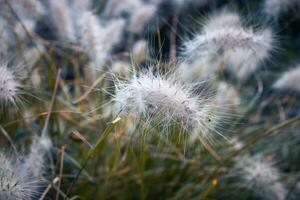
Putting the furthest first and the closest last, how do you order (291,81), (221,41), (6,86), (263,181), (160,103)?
(291,81), (263,181), (221,41), (6,86), (160,103)

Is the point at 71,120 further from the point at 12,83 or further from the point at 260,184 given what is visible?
the point at 260,184

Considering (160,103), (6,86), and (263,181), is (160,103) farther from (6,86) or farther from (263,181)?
(263,181)

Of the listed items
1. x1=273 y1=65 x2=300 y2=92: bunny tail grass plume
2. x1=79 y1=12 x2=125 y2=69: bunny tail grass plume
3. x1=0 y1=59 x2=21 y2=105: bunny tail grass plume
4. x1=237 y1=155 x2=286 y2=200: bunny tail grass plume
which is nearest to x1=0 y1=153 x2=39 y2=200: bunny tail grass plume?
x1=0 y1=59 x2=21 y2=105: bunny tail grass plume

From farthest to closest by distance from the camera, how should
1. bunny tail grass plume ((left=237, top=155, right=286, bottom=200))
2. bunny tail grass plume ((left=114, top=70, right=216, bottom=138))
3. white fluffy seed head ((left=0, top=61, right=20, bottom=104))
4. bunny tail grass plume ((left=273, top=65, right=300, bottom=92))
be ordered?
1. bunny tail grass plume ((left=273, top=65, right=300, bottom=92))
2. bunny tail grass plume ((left=237, top=155, right=286, bottom=200))
3. white fluffy seed head ((left=0, top=61, right=20, bottom=104))
4. bunny tail grass plume ((left=114, top=70, right=216, bottom=138))

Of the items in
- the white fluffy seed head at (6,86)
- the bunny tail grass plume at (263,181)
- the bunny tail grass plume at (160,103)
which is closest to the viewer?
the bunny tail grass plume at (160,103)

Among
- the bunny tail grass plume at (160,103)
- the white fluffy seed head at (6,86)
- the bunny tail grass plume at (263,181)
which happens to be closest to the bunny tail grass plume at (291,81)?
the bunny tail grass plume at (263,181)

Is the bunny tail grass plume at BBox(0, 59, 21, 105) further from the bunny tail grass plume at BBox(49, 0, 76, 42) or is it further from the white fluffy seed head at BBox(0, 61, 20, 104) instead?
the bunny tail grass plume at BBox(49, 0, 76, 42)

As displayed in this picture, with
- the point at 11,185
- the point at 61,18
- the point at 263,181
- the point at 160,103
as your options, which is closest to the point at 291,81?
the point at 263,181

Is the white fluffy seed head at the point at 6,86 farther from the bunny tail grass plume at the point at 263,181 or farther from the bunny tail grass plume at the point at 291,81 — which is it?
the bunny tail grass plume at the point at 291,81

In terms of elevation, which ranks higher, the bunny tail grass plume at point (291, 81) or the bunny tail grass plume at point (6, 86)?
the bunny tail grass plume at point (291, 81)
